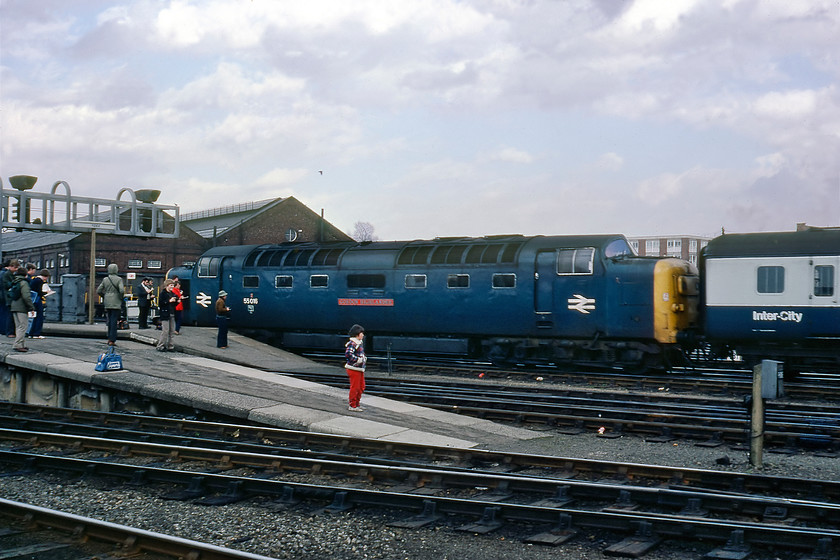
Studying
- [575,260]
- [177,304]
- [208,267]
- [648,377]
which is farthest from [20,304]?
[648,377]

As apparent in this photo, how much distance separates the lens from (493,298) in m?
20.1

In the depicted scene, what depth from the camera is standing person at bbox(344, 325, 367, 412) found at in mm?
12289

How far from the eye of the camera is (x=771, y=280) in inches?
685

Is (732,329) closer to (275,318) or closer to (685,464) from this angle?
(685,464)

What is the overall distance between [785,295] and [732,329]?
1.40m

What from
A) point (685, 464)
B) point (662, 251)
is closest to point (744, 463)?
point (685, 464)

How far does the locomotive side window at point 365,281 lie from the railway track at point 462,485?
35.5 feet

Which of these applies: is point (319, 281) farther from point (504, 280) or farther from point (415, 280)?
point (504, 280)

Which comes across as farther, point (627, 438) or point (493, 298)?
point (493, 298)

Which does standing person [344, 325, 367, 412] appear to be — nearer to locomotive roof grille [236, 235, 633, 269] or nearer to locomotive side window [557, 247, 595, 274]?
locomotive side window [557, 247, 595, 274]

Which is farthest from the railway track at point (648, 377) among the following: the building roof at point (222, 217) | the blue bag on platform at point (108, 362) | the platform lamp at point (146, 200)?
the building roof at point (222, 217)

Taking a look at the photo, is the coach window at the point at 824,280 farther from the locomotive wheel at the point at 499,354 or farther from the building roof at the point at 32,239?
the building roof at the point at 32,239

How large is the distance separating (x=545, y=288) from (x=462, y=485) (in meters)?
11.6

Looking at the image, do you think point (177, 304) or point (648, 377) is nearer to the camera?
point (648, 377)
